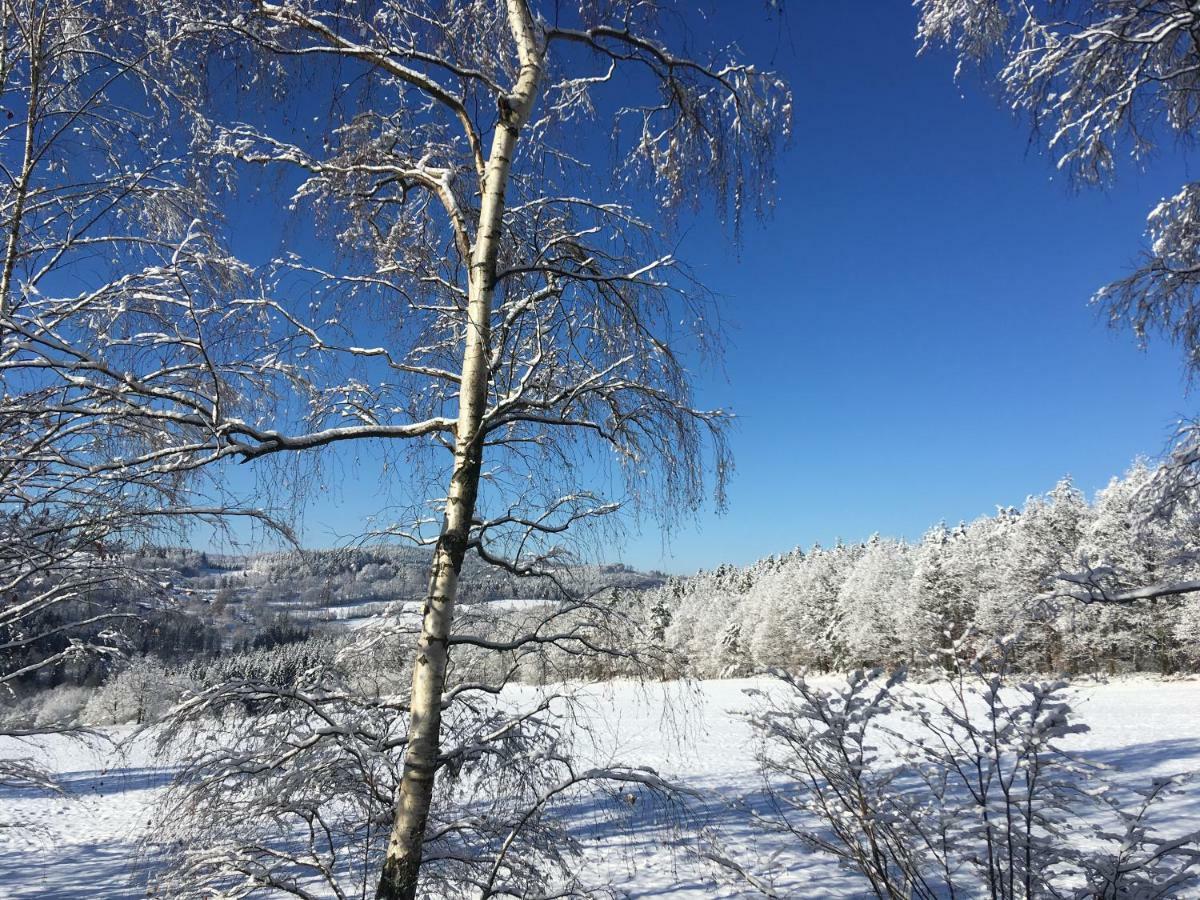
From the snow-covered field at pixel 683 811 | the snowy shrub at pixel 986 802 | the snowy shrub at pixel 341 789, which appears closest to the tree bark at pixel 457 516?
the snowy shrub at pixel 341 789

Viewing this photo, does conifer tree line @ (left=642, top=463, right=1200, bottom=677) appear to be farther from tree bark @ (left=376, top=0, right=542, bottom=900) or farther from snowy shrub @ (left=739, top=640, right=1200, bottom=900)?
tree bark @ (left=376, top=0, right=542, bottom=900)

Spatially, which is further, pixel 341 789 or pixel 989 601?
pixel 989 601

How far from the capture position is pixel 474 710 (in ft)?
8.30

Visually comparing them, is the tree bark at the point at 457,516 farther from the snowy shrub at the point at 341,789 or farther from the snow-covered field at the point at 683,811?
the snow-covered field at the point at 683,811

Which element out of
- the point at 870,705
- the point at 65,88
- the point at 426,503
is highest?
the point at 65,88

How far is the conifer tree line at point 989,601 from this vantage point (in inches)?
108

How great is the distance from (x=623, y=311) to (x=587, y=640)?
135cm

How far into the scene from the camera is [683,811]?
7.55 ft

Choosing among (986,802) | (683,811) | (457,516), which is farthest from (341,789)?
(986,802)

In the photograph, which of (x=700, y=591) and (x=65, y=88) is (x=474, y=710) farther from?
(x=700, y=591)

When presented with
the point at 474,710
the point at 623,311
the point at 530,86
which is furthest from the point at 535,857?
the point at 530,86

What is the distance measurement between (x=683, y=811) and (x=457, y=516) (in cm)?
138

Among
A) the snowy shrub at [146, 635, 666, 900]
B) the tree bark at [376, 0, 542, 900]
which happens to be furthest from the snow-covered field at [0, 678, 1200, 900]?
the tree bark at [376, 0, 542, 900]

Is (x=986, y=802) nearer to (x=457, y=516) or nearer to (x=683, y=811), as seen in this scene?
(x=683, y=811)
